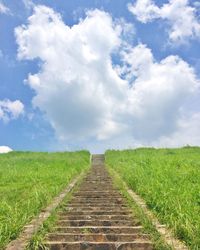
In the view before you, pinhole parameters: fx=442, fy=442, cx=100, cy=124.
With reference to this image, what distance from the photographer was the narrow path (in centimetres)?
762

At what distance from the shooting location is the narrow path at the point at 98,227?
7625 mm

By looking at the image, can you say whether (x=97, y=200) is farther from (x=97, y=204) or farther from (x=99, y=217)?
(x=99, y=217)

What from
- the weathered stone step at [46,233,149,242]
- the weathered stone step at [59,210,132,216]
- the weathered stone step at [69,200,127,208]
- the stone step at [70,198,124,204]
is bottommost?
the weathered stone step at [46,233,149,242]

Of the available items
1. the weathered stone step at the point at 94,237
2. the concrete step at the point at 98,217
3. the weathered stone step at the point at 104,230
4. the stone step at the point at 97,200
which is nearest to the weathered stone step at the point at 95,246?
the weathered stone step at the point at 94,237

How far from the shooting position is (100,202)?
12.8m

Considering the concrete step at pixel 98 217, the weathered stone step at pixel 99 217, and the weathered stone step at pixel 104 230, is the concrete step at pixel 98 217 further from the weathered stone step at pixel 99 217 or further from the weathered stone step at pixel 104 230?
the weathered stone step at pixel 104 230

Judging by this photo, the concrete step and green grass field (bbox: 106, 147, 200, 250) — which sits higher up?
green grass field (bbox: 106, 147, 200, 250)

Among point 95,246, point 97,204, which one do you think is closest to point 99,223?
point 95,246

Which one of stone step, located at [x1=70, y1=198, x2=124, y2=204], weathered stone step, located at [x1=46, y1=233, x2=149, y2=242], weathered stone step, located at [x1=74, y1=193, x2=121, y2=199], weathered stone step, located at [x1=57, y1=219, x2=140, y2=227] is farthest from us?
weathered stone step, located at [x1=74, y1=193, x2=121, y2=199]

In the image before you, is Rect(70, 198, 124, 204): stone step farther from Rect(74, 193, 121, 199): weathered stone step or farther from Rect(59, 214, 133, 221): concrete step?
Rect(59, 214, 133, 221): concrete step

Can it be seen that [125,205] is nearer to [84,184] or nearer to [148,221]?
[148,221]

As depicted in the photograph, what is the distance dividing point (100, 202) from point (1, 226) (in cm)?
466

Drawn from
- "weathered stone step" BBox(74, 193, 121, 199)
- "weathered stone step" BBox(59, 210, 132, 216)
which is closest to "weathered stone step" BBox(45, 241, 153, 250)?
"weathered stone step" BBox(59, 210, 132, 216)

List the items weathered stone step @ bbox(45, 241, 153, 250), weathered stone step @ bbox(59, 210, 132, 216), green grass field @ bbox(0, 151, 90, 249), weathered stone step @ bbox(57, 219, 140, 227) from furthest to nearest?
weathered stone step @ bbox(59, 210, 132, 216), weathered stone step @ bbox(57, 219, 140, 227), green grass field @ bbox(0, 151, 90, 249), weathered stone step @ bbox(45, 241, 153, 250)
